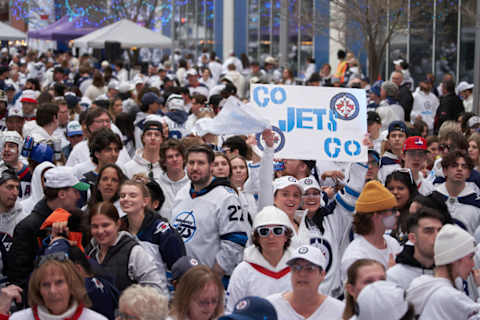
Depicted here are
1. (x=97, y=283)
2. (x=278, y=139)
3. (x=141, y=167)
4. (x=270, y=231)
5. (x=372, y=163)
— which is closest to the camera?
(x=97, y=283)

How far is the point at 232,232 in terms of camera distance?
22.0 ft

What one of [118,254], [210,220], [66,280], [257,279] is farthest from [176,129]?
[66,280]

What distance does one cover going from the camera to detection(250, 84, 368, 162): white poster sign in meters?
7.58

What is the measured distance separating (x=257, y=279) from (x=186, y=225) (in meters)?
1.33

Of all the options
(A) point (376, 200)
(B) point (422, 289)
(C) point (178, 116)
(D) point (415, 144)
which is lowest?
(B) point (422, 289)

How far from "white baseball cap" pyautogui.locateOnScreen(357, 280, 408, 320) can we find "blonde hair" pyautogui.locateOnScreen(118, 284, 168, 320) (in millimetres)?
1305

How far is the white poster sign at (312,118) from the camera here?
7.58 metres

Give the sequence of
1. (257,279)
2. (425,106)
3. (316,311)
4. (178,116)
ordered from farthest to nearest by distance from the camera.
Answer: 1. (425,106)
2. (178,116)
3. (257,279)
4. (316,311)

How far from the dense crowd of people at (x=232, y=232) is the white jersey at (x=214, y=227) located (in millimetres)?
11

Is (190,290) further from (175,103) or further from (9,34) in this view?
(9,34)

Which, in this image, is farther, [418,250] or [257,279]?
[257,279]

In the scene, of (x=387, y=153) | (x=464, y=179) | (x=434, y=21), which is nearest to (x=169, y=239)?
(x=464, y=179)

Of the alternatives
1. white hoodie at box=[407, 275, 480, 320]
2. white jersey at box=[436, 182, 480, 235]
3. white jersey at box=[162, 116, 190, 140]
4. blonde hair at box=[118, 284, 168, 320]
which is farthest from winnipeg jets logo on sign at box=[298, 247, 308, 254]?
white jersey at box=[162, 116, 190, 140]

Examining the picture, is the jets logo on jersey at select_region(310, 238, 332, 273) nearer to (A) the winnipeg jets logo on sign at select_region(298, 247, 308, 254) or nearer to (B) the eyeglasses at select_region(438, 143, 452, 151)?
(A) the winnipeg jets logo on sign at select_region(298, 247, 308, 254)
